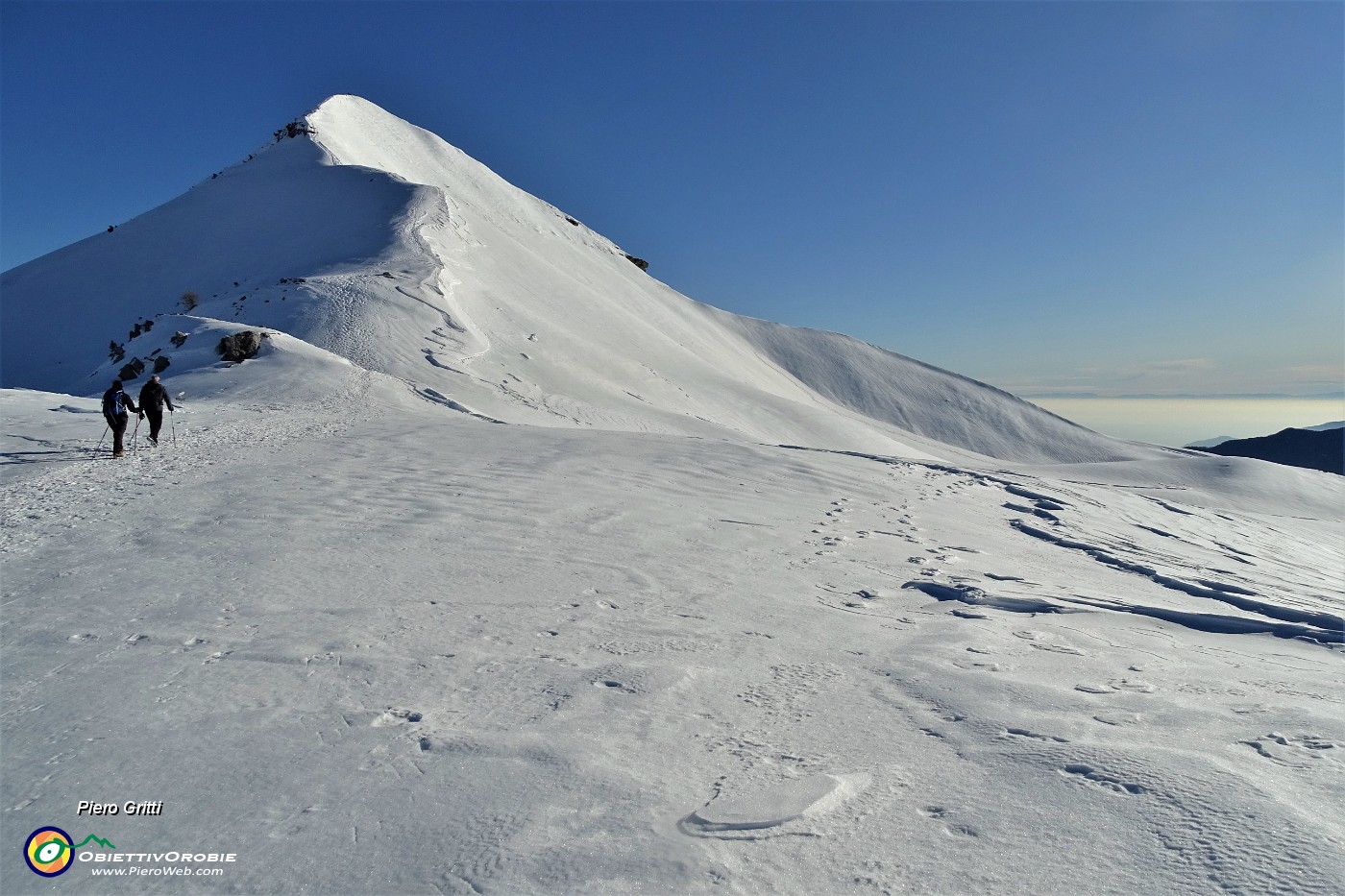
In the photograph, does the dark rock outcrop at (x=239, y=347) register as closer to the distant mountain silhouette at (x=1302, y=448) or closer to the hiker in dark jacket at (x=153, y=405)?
the hiker in dark jacket at (x=153, y=405)

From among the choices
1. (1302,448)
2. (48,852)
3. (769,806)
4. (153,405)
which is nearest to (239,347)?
(153,405)

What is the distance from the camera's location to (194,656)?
4191 millimetres

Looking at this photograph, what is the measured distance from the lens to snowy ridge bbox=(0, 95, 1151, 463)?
69.6 feet

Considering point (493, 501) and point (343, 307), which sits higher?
point (343, 307)

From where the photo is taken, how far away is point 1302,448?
77750mm

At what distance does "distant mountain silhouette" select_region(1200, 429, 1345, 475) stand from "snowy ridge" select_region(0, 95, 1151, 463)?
42132mm

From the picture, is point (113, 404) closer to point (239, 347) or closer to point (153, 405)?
point (153, 405)

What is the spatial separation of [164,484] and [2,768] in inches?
242

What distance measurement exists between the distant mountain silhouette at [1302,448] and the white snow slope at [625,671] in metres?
80.8

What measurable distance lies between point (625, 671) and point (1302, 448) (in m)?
102

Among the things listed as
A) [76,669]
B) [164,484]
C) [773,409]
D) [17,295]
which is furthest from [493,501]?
[17,295]

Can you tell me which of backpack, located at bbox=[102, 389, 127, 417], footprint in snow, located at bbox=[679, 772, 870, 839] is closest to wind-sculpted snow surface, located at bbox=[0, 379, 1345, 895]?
footprint in snow, located at bbox=[679, 772, 870, 839]

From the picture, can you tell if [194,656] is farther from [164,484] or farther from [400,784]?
[164,484]

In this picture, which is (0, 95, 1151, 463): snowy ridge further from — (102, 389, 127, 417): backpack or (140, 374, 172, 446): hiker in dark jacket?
(102, 389, 127, 417): backpack
